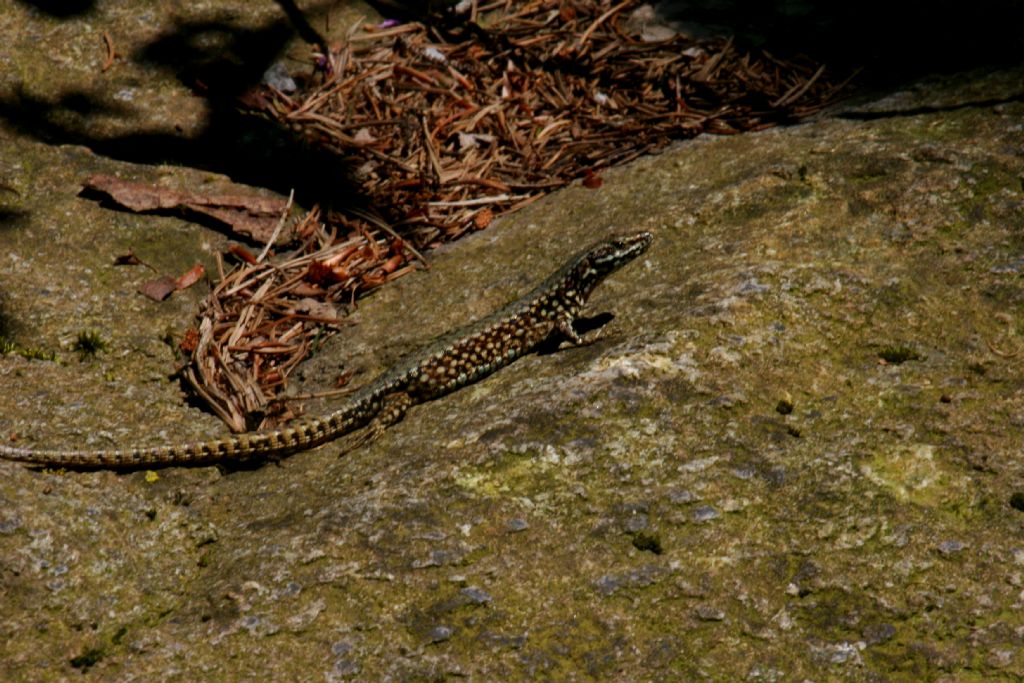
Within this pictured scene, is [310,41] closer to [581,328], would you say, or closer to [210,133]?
[210,133]

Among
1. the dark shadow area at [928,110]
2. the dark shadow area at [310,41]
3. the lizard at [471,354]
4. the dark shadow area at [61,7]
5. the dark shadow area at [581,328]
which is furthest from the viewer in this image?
the dark shadow area at [61,7]

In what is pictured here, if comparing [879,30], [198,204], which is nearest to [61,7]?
[198,204]

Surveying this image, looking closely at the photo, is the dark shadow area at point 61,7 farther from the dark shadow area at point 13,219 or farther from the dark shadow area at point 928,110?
the dark shadow area at point 928,110

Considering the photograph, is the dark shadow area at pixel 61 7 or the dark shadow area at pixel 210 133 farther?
the dark shadow area at pixel 61 7

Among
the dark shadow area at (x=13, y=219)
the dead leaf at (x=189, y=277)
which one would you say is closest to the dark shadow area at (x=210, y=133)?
the dark shadow area at (x=13, y=219)

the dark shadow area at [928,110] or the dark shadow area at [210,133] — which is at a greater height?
the dark shadow area at [928,110]

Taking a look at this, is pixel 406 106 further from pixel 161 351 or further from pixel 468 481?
pixel 468 481
